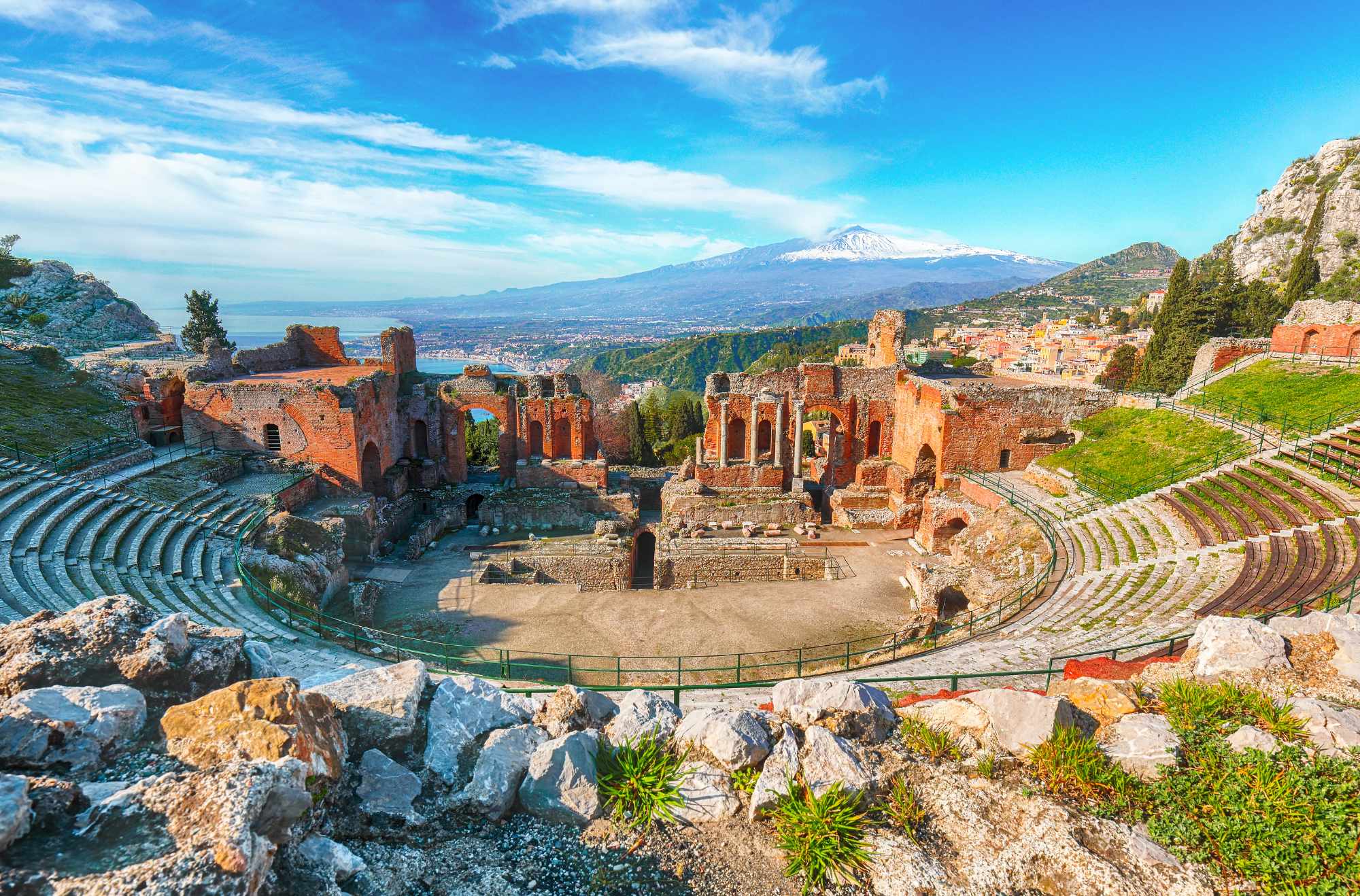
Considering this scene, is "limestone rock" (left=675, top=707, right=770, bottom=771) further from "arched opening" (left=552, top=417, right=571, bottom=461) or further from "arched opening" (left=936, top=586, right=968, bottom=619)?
"arched opening" (left=552, top=417, right=571, bottom=461)

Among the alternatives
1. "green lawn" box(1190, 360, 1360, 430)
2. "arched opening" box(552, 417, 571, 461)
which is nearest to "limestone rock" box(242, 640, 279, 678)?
"arched opening" box(552, 417, 571, 461)

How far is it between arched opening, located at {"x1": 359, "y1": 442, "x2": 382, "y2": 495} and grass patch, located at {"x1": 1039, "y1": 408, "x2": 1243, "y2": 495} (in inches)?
1082

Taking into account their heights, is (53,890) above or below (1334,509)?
above

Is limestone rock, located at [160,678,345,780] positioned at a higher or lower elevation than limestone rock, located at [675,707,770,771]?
higher

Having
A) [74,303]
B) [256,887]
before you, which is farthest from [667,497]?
[74,303]

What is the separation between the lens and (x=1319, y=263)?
55281 millimetres

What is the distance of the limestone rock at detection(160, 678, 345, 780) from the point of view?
4.80 meters

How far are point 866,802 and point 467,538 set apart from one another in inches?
897

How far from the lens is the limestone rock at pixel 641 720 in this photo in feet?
22.3

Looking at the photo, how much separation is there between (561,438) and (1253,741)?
87.2ft

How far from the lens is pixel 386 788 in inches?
228

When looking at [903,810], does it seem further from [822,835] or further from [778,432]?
[778,432]

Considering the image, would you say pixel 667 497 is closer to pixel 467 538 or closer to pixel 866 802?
Answer: pixel 467 538

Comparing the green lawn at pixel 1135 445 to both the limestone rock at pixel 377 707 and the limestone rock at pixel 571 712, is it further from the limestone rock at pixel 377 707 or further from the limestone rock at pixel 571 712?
the limestone rock at pixel 377 707
